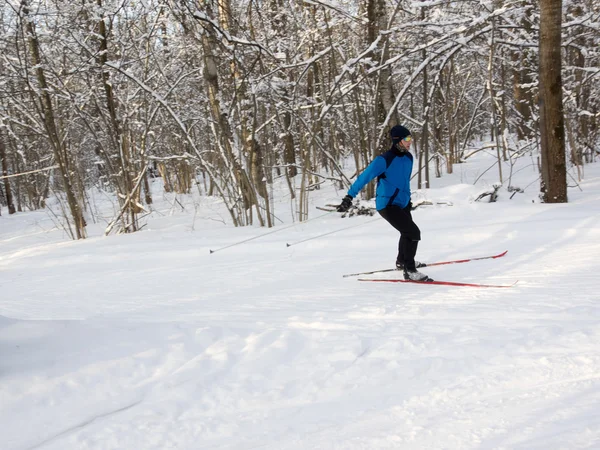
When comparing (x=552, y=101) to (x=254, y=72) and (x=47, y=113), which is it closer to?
(x=254, y=72)

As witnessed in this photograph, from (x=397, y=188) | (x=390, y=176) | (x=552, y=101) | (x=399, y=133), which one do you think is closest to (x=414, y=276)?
(x=397, y=188)

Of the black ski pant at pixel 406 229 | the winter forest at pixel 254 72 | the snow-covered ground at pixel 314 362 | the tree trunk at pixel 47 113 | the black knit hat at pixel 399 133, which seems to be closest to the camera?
the snow-covered ground at pixel 314 362

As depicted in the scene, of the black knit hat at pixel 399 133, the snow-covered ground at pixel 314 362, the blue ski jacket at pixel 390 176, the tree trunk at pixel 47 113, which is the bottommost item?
the snow-covered ground at pixel 314 362

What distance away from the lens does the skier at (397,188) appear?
5.18m

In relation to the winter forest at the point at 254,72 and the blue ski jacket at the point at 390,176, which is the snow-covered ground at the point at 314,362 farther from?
the winter forest at the point at 254,72

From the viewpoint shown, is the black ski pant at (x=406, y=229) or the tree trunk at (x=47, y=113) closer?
the black ski pant at (x=406, y=229)

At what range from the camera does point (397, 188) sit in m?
5.27

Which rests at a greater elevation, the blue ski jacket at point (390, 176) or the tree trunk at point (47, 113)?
the tree trunk at point (47, 113)

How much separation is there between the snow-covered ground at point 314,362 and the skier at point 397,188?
1.55 ft

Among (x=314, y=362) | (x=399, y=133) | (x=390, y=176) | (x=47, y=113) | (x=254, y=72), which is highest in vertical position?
(x=254, y=72)

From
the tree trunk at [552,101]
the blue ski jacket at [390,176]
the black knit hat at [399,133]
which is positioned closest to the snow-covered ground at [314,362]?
the blue ski jacket at [390,176]

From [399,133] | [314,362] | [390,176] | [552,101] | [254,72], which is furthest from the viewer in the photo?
[254,72]

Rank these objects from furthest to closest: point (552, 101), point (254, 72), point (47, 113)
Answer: point (47, 113) → point (254, 72) → point (552, 101)

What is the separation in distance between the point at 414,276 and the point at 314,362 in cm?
240
